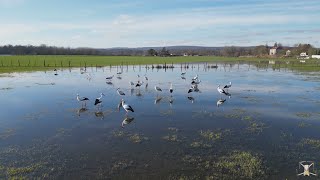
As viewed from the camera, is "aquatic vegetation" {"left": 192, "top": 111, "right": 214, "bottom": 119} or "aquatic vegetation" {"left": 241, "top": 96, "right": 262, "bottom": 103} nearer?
"aquatic vegetation" {"left": 192, "top": 111, "right": 214, "bottom": 119}

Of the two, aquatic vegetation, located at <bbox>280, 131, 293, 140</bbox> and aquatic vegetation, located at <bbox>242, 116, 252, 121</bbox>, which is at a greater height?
aquatic vegetation, located at <bbox>242, 116, 252, 121</bbox>

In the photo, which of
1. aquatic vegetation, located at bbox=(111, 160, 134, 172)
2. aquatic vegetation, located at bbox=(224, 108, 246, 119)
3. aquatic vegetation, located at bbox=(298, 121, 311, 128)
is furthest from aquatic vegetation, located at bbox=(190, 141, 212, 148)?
aquatic vegetation, located at bbox=(298, 121, 311, 128)

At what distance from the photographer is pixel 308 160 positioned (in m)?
12.2

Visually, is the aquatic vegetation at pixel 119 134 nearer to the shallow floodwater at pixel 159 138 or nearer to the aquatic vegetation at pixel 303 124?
the shallow floodwater at pixel 159 138

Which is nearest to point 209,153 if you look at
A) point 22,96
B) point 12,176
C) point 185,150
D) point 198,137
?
point 185,150

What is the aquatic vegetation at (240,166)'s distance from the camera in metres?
10.9

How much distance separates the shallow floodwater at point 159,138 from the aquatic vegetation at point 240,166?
34mm

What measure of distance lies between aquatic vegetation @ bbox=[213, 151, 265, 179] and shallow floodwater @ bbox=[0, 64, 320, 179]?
0.11 ft

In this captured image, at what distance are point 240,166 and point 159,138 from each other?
4.35m

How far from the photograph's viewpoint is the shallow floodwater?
11281 mm

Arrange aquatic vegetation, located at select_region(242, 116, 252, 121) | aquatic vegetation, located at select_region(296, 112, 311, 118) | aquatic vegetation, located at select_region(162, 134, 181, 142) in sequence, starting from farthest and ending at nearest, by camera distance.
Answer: aquatic vegetation, located at select_region(296, 112, 311, 118)
aquatic vegetation, located at select_region(242, 116, 252, 121)
aquatic vegetation, located at select_region(162, 134, 181, 142)

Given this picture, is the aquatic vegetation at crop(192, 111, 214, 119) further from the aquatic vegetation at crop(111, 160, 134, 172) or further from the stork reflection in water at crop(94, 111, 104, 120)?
the aquatic vegetation at crop(111, 160, 134, 172)

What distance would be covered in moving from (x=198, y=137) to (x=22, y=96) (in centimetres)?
1761

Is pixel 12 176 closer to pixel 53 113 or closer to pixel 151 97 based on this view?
pixel 53 113
